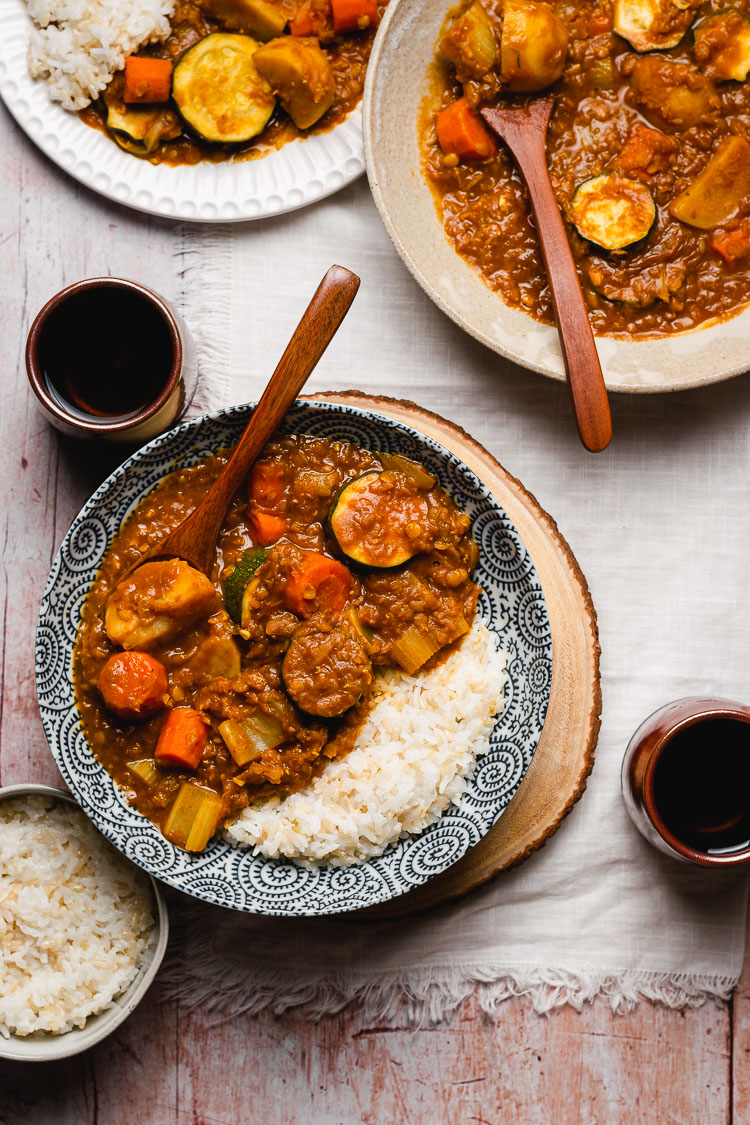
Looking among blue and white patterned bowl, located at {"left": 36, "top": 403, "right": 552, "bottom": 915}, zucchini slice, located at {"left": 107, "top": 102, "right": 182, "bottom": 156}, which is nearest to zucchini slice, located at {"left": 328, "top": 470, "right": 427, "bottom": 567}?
blue and white patterned bowl, located at {"left": 36, "top": 403, "right": 552, "bottom": 915}

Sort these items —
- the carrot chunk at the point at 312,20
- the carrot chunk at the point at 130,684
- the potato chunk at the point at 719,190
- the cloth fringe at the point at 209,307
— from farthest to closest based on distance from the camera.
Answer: the cloth fringe at the point at 209,307 → the carrot chunk at the point at 312,20 → the potato chunk at the point at 719,190 → the carrot chunk at the point at 130,684

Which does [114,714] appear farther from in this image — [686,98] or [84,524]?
[686,98]

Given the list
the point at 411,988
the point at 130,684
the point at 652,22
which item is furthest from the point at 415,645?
the point at 652,22

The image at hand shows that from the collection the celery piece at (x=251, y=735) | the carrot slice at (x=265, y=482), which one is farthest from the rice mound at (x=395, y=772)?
the carrot slice at (x=265, y=482)

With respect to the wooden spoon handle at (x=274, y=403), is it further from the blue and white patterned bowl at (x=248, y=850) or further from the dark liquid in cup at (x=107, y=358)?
the dark liquid in cup at (x=107, y=358)

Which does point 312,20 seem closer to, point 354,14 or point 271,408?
point 354,14

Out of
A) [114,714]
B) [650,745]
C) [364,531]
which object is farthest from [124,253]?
[650,745]
